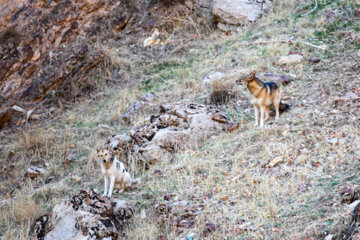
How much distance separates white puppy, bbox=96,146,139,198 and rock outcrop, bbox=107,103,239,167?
0.96 m

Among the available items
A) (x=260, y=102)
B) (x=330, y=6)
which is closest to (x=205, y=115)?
(x=260, y=102)

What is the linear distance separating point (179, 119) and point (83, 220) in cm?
350

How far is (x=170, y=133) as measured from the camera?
9.11 metres

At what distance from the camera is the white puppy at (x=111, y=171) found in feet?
25.2

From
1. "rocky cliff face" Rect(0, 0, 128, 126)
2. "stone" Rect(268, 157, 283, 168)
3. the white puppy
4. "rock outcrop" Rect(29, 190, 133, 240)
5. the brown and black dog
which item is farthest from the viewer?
"rocky cliff face" Rect(0, 0, 128, 126)

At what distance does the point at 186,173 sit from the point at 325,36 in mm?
6269

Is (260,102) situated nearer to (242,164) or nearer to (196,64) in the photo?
(242,164)

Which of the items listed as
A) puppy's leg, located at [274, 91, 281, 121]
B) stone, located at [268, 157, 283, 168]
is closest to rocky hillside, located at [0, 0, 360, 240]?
stone, located at [268, 157, 283, 168]

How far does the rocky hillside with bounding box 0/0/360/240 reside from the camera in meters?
6.64

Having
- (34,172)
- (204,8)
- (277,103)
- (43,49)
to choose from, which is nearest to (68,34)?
(43,49)

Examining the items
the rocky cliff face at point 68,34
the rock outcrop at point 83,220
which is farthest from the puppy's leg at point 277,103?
the rocky cliff face at point 68,34

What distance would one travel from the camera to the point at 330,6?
513 inches

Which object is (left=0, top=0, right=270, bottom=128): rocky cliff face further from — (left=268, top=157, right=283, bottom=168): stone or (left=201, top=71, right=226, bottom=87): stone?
(left=268, top=157, right=283, bottom=168): stone

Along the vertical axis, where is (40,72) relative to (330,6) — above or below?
below
